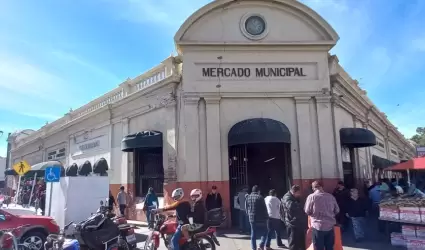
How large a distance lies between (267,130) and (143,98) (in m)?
5.64

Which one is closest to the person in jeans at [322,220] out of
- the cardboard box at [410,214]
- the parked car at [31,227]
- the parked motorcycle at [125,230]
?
the cardboard box at [410,214]

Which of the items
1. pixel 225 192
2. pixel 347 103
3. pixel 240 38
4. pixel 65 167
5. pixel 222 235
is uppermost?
pixel 240 38

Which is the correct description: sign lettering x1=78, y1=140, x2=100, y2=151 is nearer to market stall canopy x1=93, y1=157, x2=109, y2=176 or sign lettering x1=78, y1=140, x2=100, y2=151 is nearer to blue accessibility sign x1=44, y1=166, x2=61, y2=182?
market stall canopy x1=93, y1=157, x2=109, y2=176

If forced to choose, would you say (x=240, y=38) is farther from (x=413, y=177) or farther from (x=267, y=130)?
(x=413, y=177)

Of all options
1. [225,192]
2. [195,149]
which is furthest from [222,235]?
[195,149]

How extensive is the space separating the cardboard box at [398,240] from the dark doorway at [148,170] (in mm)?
7756

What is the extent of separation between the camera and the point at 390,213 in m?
8.61

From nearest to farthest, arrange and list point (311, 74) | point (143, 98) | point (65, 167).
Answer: point (311, 74)
point (143, 98)
point (65, 167)

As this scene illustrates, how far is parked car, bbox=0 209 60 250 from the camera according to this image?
29.4 ft

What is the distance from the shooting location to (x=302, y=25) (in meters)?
12.7

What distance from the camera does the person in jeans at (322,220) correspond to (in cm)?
660

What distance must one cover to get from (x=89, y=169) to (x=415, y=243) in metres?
14.6

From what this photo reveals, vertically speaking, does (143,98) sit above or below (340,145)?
above

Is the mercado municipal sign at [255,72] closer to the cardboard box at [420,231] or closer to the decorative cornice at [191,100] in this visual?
the decorative cornice at [191,100]
